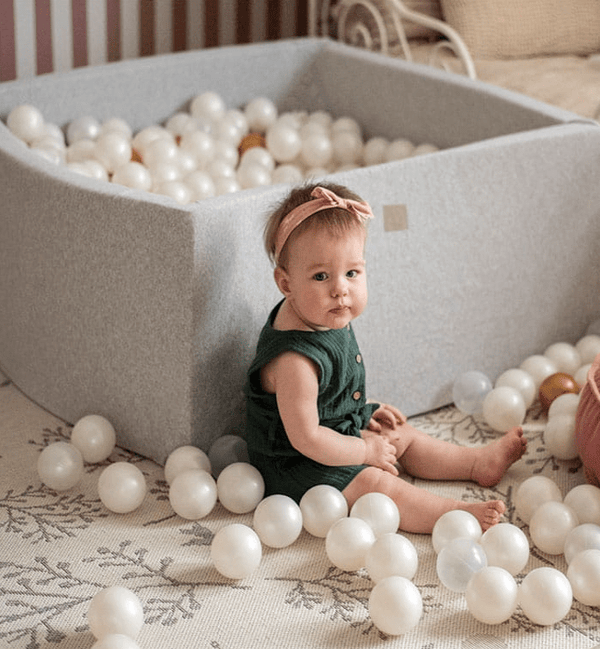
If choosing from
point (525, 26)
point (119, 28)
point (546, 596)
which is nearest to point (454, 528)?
point (546, 596)

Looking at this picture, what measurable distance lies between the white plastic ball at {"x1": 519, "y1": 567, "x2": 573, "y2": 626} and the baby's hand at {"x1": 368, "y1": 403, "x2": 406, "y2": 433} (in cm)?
39

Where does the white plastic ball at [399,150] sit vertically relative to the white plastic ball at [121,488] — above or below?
above

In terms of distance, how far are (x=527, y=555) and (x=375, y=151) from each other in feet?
3.72

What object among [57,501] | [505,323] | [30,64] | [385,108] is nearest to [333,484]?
[57,501]

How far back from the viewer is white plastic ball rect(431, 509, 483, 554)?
1.32 meters

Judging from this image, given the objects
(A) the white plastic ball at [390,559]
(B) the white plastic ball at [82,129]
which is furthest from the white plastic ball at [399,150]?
(A) the white plastic ball at [390,559]

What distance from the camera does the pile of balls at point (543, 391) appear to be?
62.1 inches

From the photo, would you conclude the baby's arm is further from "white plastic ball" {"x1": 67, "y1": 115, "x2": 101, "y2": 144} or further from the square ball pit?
"white plastic ball" {"x1": 67, "y1": 115, "x2": 101, "y2": 144}

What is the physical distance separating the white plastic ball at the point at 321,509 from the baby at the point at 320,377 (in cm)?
4

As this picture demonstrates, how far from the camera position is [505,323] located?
1.79 metres

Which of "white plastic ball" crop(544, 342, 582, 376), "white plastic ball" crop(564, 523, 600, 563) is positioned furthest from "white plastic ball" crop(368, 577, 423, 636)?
"white plastic ball" crop(544, 342, 582, 376)

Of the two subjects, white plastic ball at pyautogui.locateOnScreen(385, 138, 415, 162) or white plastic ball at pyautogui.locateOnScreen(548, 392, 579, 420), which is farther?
white plastic ball at pyautogui.locateOnScreen(385, 138, 415, 162)

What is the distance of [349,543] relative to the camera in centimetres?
128

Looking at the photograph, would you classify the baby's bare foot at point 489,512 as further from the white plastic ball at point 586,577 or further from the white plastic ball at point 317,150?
the white plastic ball at point 317,150
